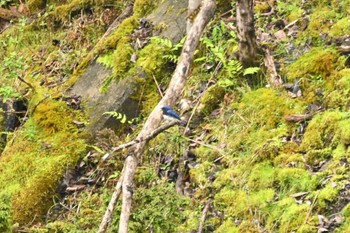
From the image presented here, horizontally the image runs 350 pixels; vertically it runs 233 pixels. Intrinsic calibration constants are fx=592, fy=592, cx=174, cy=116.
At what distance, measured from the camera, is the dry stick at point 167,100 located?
4.05m

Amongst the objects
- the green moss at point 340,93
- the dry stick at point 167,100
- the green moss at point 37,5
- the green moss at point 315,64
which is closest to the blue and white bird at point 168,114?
the dry stick at point 167,100

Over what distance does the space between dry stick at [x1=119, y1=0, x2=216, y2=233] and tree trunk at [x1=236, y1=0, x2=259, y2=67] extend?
1.04 ft

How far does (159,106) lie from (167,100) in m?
0.13

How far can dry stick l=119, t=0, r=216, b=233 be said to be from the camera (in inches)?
159

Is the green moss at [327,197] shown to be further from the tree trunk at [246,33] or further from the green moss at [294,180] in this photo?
the tree trunk at [246,33]

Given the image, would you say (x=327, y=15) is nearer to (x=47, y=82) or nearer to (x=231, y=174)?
(x=231, y=174)

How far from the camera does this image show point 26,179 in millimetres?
6098

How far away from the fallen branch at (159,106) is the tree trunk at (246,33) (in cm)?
32

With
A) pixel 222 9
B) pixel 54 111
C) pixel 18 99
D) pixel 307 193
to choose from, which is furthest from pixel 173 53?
pixel 307 193

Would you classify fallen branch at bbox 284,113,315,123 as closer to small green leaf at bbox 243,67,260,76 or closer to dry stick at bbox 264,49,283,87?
dry stick at bbox 264,49,283,87

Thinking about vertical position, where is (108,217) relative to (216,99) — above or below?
above

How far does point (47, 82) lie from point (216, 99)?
2549mm

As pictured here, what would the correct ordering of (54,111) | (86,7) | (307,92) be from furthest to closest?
(86,7) < (54,111) < (307,92)

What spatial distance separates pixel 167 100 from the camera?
4719 millimetres
